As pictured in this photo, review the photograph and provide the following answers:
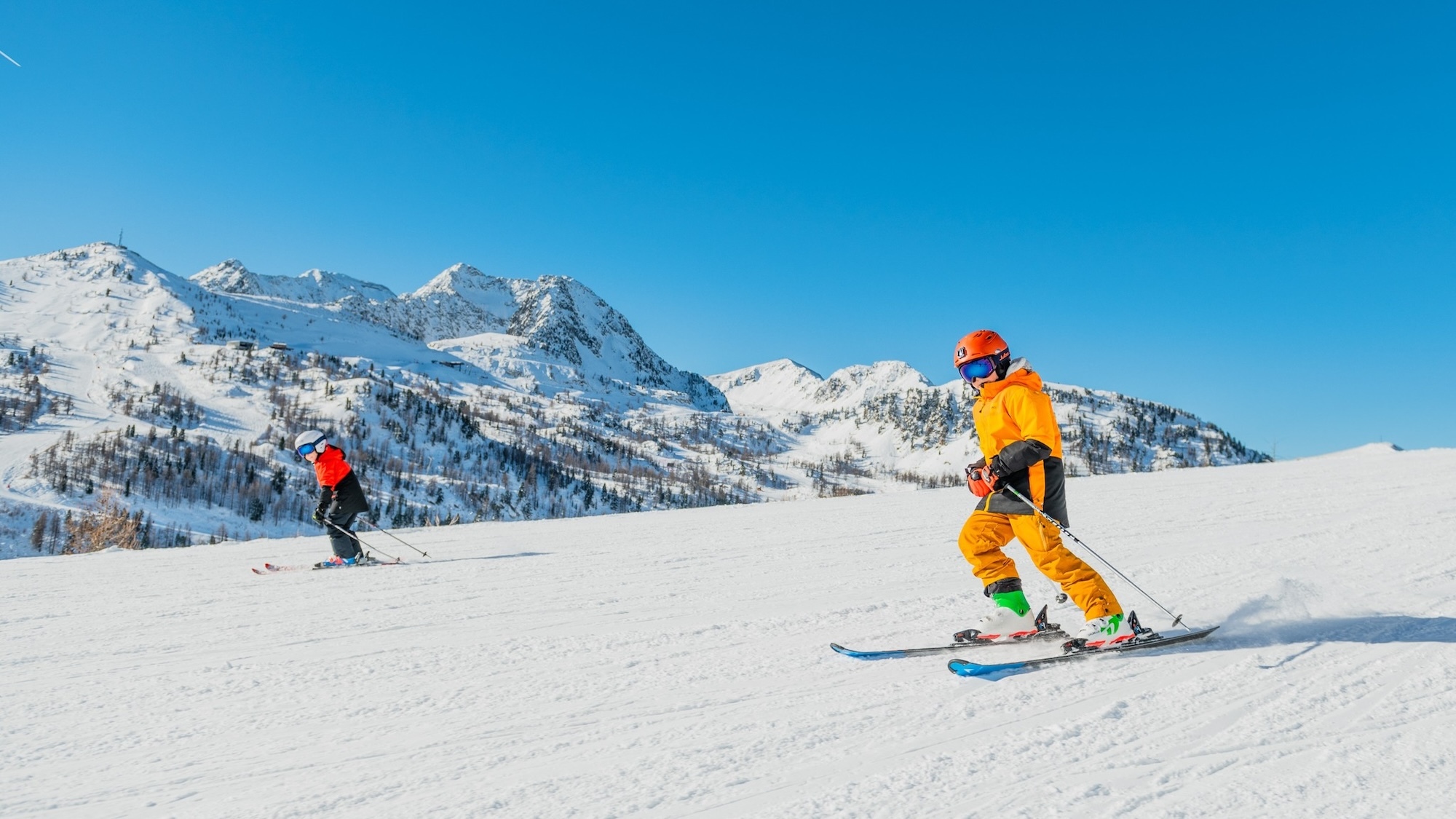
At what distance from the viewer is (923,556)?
849 centimetres

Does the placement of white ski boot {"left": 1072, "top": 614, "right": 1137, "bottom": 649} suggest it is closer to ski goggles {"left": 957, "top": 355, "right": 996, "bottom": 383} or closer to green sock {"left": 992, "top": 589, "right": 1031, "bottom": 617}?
green sock {"left": 992, "top": 589, "right": 1031, "bottom": 617}

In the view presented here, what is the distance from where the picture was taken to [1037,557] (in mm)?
4750

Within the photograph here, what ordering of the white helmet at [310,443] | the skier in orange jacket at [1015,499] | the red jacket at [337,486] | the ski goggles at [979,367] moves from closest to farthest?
the skier in orange jacket at [1015,499], the ski goggles at [979,367], the white helmet at [310,443], the red jacket at [337,486]

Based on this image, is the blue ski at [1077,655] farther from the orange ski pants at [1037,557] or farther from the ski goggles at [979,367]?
the ski goggles at [979,367]

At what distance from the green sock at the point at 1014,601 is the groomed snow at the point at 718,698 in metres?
0.57

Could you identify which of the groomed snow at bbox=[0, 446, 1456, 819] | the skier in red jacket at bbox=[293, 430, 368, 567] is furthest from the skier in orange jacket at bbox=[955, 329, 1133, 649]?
the skier in red jacket at bbox=[293, 430, 368, 567]

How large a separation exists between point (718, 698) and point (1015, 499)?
2.41 meters

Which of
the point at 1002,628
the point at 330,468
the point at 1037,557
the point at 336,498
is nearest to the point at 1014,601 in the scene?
the point at 1002,628

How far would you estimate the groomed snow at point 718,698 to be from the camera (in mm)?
2855

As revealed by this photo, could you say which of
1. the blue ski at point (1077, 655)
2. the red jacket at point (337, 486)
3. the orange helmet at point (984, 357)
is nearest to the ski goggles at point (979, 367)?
the orange helmet at point (984, 357)

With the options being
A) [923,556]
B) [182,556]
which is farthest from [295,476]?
[923,556]

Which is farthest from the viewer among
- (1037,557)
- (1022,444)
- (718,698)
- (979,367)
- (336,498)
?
(336,498)

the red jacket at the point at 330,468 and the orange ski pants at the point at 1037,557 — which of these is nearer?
the orange ski pants at the point at 1037,557

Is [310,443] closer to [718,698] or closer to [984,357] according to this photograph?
[718,698]
